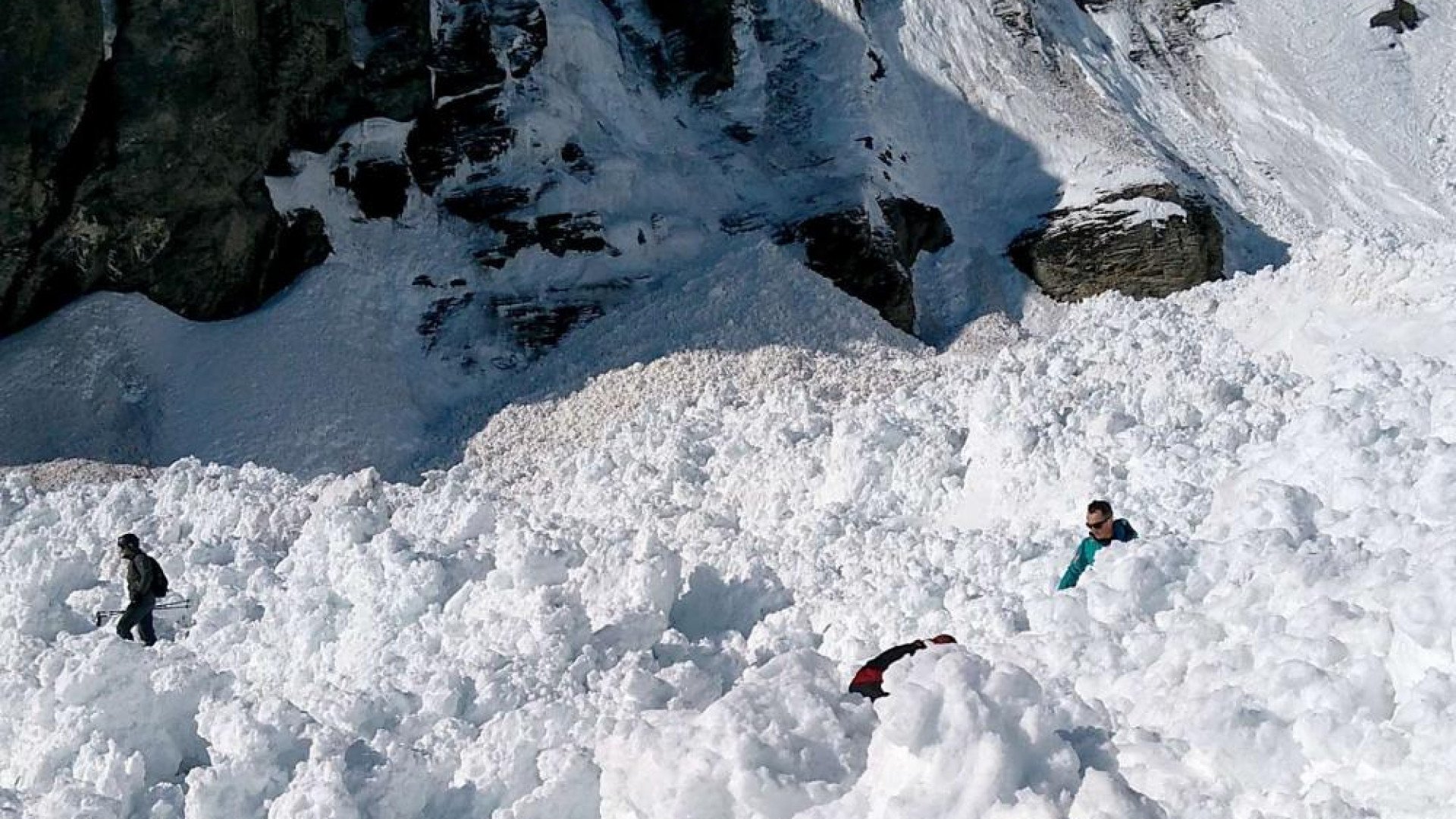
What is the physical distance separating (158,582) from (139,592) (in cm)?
15

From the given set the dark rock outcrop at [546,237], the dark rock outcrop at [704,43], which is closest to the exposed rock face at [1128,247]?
the dark rock outcrop at [704,43]

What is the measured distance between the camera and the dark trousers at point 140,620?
1073 cm

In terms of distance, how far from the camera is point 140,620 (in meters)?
10.8

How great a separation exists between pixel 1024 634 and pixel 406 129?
56.0 feet

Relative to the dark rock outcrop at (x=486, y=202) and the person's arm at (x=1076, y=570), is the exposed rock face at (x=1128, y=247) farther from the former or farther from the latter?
the person's arm at (x=1076, y=570)

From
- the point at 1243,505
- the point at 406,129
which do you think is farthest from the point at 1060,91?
the point at 1243,505

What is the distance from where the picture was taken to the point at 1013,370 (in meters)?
12.1

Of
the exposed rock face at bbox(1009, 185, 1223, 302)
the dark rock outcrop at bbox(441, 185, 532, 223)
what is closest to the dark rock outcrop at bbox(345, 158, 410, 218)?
the dark rock outcrop at bbox(441, 185, 532, 223)

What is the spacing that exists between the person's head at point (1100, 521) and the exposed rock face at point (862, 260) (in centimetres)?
1439

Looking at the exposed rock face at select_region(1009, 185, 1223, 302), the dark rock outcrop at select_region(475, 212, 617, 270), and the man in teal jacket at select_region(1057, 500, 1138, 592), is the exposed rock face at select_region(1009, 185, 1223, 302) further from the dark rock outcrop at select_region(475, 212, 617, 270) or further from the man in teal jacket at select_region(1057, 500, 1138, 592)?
the man in teal jacket at select_region(1057, 500, 1138, 592)

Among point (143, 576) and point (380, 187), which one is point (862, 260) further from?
point (143, 576)

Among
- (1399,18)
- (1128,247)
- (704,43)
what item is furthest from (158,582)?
(1399,18)

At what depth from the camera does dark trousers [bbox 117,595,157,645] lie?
1073 cm

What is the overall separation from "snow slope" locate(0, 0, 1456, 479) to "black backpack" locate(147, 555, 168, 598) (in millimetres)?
5769
